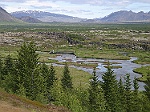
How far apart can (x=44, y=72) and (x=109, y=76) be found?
20.3 metres

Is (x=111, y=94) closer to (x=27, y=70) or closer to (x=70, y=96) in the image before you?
(x=70, y=96)

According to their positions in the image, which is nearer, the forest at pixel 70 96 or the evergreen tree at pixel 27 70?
the forest at pixel 70 96

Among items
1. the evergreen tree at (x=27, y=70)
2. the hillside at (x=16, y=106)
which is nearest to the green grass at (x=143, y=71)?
the evergreen tree at (x=27, y=70)

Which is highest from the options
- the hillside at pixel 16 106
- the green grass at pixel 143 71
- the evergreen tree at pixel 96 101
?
the hillside at pixel 16 106

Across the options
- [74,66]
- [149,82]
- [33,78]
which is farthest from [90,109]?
[74,66]

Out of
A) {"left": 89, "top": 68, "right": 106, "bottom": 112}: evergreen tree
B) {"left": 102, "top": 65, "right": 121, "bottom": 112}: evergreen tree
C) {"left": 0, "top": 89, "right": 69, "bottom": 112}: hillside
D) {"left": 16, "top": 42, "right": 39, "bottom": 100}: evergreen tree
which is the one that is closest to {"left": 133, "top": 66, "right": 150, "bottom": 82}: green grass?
{"left": 102, "top": 65, "right": 121, "bottom": 112}: evergreen tree

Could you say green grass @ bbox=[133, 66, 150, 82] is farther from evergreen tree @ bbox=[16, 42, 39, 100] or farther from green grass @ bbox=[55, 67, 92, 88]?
evergreen tree @ bbox=[16, 42, 39, 100]

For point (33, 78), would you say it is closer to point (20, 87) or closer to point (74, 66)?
point (20, 87)

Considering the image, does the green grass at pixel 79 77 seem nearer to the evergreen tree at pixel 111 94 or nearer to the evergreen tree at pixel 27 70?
the evergreen tree at pixel 111 94

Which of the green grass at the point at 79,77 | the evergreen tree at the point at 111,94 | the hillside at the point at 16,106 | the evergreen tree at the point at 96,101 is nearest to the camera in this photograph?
the hillside at the point at 16,106

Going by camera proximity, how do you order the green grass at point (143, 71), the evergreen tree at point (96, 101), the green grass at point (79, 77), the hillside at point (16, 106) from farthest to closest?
the green grass at point (143, 71), the green grass at point (79, 77), the evergreen tree at point (96, 101), the hillside at point (16, 106)

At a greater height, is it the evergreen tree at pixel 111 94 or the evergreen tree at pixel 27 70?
the evergreen tree at pixel 27 70

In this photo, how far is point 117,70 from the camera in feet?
438

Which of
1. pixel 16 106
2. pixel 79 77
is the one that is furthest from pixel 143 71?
pixel 16 106
